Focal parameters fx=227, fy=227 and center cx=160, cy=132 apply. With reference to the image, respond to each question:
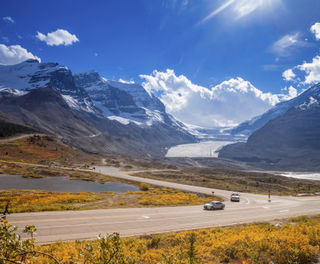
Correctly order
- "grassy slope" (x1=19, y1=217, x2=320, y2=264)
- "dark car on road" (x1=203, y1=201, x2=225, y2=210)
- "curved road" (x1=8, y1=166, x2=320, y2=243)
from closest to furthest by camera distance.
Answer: "grassy slope" (x1=19, y1=217, x2=320, y2=264)
"curved road" (x1=8, y1=166, x2=320, y2=243)
"dark car on road" (x1=203, y1=201, x2=225, y2=210)

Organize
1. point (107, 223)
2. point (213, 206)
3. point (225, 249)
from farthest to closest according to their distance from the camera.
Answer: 1. point (213, 206)
2. point (107, 223)
3. point (225, 249)

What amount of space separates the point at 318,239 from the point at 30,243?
51.5ft

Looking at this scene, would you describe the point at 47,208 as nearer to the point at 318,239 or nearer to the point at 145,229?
the point at 145,229

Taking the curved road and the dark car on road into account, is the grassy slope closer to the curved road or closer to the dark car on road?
the curved road

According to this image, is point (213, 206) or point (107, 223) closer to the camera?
point (107, 223)

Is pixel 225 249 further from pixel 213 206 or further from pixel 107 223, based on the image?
pixel 213 206

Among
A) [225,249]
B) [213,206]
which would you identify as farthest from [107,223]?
[213,206]

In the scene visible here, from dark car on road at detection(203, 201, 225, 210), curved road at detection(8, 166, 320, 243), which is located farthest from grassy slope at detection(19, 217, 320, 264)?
dark car on road at detection(203, 201, 225, 210)

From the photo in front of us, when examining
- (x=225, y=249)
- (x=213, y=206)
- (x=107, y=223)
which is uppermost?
(x=225, y=249)

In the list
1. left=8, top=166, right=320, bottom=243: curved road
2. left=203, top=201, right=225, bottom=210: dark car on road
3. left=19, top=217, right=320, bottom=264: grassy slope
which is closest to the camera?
left=19, top=217, right=320, bottom=264: grassy slope

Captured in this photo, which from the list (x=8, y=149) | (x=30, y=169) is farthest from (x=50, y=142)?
(x=30, y=169)

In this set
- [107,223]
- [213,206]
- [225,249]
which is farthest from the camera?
[213,206]

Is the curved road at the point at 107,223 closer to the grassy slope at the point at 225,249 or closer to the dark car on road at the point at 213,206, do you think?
the grassy slope at the point at 225,249

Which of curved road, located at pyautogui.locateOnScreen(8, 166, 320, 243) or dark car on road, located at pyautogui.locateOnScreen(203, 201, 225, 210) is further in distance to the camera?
dark car on road, located at pyautogui.locateOnScreen(203, 201, 225, 210)
